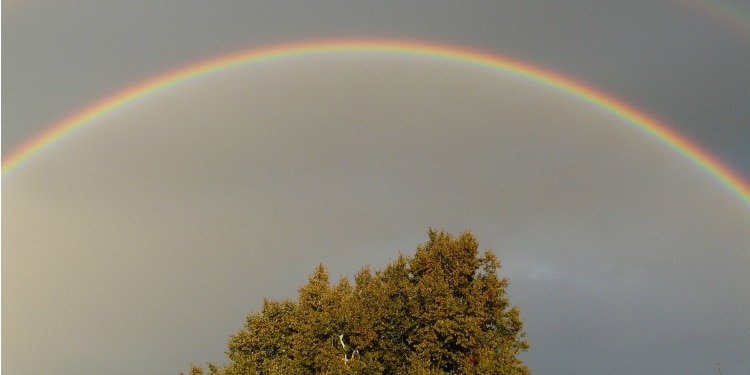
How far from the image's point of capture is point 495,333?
47.2m

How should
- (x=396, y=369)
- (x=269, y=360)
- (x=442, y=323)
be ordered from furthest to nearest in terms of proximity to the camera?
1. (x=269, y=360)
2. (x=396, y=369)
3. (x=442, y=323)

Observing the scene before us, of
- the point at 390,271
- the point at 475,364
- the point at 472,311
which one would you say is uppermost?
the point at 390,271

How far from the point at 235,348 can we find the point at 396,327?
13.3m

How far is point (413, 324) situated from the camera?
46906 millimetres

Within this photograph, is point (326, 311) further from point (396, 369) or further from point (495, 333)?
point (495, 333)

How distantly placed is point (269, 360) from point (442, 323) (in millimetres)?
14609

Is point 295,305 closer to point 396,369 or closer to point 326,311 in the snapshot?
point 326,311

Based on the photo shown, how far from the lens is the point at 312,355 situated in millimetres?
48875

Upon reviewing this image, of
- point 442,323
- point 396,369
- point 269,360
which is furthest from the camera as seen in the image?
point 269,360

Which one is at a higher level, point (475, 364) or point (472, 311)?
point (472, 311)

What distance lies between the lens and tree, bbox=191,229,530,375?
45156mm

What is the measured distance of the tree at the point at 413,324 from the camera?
4516 cm

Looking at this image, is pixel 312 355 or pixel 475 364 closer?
pixel 475 364

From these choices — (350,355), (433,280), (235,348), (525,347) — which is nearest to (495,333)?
(525,347)
